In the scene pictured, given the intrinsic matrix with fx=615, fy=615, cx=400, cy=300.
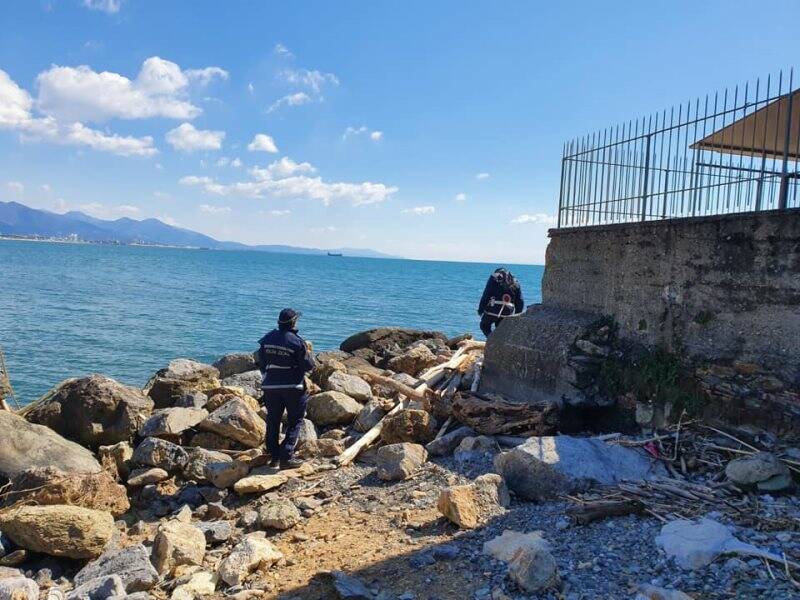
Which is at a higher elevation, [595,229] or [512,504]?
[595,229]

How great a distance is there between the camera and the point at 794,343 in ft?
20.0

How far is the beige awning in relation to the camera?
678cm

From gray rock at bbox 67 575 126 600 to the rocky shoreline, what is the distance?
0.05ft

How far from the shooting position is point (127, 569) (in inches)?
227

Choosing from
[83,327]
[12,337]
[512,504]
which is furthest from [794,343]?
[83,327]

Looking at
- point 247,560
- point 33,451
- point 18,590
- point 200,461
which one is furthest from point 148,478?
point 247,560

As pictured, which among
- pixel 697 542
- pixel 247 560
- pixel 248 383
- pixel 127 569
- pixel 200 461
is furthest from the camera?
pixel 248 383

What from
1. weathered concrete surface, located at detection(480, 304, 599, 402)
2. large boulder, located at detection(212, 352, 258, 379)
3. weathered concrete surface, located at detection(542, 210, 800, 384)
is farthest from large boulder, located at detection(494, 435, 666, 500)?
large boulder, located at detection(212, 352, 258, 379)

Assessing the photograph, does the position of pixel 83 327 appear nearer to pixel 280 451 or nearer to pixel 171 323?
pixel 171 323

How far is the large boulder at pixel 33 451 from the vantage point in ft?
26.9

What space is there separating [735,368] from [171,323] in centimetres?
2855

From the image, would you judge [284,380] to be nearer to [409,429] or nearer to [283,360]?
[283,360]

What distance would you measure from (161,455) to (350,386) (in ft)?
11.9

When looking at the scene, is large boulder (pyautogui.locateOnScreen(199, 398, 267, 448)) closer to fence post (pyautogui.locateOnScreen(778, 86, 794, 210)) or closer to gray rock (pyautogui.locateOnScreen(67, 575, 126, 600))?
gray rock (pyautogui.locateOnScreen(67, 575, 126, 600))
